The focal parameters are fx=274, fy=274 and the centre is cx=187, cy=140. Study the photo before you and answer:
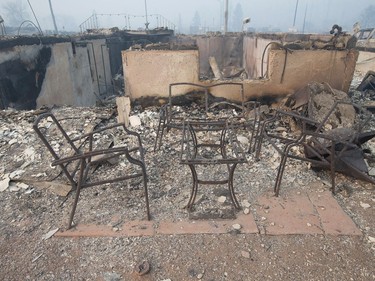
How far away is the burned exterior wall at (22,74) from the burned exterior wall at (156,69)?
120 inches

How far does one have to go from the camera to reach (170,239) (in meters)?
2.68

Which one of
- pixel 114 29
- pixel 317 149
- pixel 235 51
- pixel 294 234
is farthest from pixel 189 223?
pixel 114 29

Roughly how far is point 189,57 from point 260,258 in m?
3.96

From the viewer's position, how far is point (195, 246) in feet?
8.54

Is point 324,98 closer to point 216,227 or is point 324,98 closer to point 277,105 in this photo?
point 277,105

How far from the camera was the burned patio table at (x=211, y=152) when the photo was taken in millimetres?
2697

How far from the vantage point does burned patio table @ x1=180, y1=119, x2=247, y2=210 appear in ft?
8.85

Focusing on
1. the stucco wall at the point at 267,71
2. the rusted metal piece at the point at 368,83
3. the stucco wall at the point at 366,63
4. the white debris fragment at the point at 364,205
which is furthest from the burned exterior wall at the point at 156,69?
the stucco wall at the point at 366,63

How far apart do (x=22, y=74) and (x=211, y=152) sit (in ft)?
17.9

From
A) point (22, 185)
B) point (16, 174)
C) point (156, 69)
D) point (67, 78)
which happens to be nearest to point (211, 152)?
point (156, 69)

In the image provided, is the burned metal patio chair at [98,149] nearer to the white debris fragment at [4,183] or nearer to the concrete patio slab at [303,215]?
the white debris fragment at [4,183]

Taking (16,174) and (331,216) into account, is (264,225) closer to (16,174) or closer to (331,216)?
(331,216)

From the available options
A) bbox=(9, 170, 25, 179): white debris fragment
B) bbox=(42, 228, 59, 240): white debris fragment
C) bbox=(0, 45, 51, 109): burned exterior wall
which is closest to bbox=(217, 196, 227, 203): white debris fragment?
bbox=(42, 228, 59, 240): white debris fragment

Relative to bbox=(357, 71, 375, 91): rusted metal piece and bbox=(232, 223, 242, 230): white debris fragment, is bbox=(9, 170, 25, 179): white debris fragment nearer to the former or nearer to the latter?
bbox=(232, 223, 242, 230): white debris fragment
